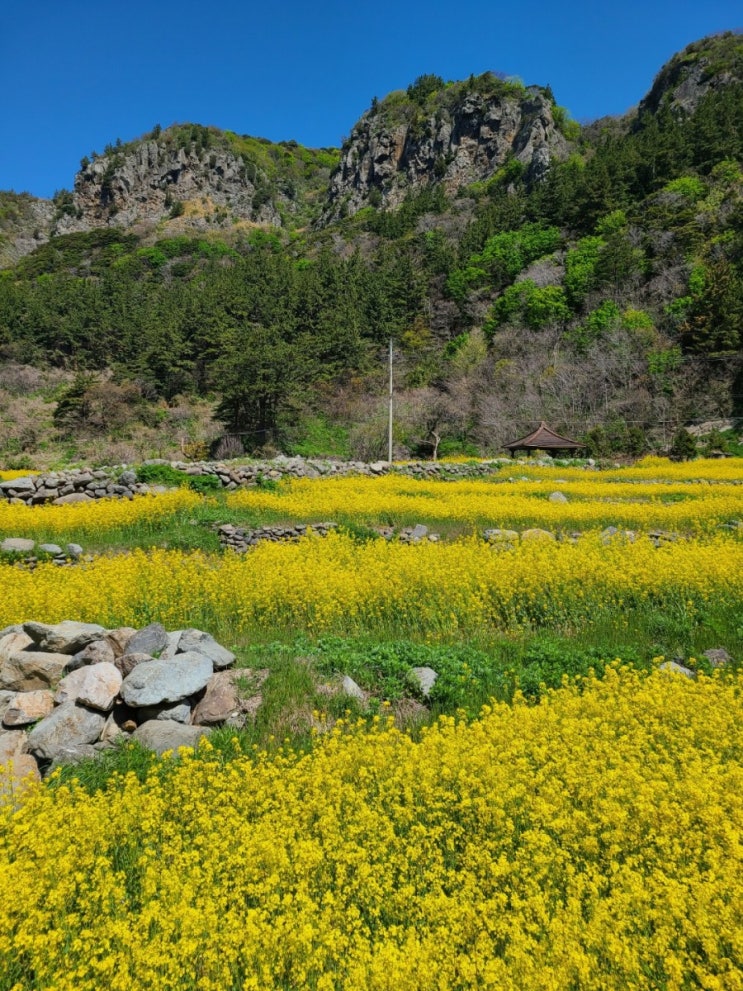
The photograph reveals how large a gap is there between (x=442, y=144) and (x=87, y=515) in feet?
307

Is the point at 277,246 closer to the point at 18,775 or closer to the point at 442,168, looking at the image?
the point at 442,168

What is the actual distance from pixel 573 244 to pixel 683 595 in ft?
168

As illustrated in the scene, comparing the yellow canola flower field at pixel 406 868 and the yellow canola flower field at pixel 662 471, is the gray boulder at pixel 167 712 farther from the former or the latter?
the yellow canola flower field at pixel 662 471

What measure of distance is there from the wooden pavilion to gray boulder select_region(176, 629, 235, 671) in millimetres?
30883

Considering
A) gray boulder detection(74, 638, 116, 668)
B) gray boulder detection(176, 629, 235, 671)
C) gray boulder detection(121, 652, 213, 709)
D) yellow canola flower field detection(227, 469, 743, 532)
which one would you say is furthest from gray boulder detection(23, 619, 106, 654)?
yellow canola flower field detection(227, 469, 743, 532)

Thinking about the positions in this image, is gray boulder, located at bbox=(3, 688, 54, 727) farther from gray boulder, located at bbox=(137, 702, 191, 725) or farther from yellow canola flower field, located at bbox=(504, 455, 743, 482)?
yellow canola flower field, located at bbox=(504, 455, 743, 482)

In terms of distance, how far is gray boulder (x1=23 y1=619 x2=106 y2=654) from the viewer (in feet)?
19.5

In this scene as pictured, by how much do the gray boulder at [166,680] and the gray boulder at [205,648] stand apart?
0.25 meters

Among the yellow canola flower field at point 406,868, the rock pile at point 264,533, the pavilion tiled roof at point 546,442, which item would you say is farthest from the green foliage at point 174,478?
the pavilion tiled roof at point 546,442

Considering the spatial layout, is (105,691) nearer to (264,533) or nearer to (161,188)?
(264,533)

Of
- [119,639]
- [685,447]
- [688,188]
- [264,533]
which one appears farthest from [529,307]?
[119,639]

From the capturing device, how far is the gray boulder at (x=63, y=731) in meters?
4.39

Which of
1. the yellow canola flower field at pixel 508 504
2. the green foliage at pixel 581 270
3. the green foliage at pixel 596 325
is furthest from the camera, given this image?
the green foliage at pixel 581 270

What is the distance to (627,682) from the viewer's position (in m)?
5.14
